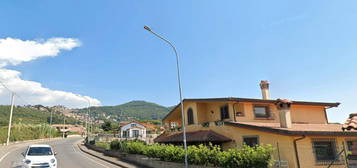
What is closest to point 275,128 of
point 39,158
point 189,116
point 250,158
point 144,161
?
point 250,158

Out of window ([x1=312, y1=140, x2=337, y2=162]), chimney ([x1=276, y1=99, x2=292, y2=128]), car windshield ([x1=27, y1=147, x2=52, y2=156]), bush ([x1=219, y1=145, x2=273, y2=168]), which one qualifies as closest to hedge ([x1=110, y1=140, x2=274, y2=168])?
bush ([x1=219, y1=145, x2=273, y2=168])

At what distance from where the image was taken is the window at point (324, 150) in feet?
45.9

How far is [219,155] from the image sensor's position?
41.3ft

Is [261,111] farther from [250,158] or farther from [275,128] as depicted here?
[250,158]

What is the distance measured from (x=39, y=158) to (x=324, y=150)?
17571 millimetres

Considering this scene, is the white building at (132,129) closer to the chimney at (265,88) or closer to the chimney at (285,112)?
the chimney at (265,88)

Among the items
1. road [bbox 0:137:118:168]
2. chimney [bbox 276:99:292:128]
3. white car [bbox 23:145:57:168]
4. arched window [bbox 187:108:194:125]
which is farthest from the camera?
arched window [bbox 187:108:194:125]

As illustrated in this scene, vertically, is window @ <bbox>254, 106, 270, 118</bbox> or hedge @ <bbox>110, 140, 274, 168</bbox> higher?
window @ <bbox>254, 106, 270, 118</bbox>

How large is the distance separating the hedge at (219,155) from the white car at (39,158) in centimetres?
755

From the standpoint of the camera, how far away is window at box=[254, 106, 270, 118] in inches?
779

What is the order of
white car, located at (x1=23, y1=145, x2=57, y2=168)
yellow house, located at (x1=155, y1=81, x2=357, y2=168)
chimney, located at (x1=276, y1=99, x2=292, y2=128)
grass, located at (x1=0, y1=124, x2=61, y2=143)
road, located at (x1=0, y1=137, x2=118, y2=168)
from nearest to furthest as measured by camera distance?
1. white car, located at (x1=23, y1=145, x2=57, y2=168)
2. yellow house, located at (x1=155, y1=81, x2=357, y2=168)
3. chimney, located at (x1=276, y1=99, x2=292, y2=128)
4. road, located at (x1=0, y1=137, x2=118, y2=168)
5. grass, located at (x1=0, y1=124, x2=61, y2=143)

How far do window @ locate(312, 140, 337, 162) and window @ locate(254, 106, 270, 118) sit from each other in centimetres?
593

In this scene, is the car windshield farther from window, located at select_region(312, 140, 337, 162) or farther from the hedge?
window, located at select_region(312, 140, 337, 162)

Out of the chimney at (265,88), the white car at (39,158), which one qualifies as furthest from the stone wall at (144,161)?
the chimney at (265,88)
